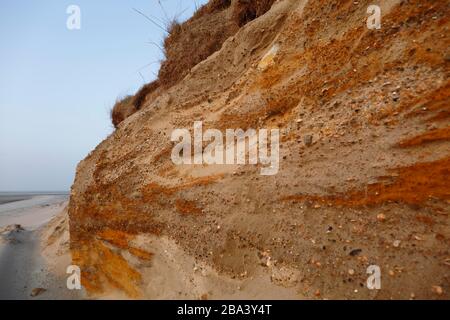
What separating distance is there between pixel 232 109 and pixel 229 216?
57.6 inches

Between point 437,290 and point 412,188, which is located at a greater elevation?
point 412,188

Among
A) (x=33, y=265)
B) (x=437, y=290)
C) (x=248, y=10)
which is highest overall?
(x=248, y=10)

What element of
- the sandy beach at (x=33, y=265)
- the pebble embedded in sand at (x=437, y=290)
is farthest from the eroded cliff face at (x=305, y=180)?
the sandy beach at (x=33, y=265)

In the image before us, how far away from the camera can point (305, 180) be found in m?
3.59

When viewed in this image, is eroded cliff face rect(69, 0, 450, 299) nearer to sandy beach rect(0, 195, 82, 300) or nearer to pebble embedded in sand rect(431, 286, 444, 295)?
pebble embedded in sand rect(431, 286, 444, 295)

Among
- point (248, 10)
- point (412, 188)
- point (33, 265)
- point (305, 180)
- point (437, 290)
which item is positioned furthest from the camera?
point (33, 265)

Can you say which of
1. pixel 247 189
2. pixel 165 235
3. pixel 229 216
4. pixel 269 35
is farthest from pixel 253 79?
pixel 165 235

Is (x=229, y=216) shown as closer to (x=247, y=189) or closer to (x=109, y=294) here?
(x=247, y=189)

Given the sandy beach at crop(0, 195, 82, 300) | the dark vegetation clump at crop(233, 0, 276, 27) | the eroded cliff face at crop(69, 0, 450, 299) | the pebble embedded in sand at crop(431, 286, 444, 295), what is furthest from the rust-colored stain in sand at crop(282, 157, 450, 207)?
the sandy beach at crop(0, 195, 82, 300)

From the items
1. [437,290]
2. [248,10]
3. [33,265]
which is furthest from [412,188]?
[33,265]

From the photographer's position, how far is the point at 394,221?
3.11 metres

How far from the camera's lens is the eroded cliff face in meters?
3.10

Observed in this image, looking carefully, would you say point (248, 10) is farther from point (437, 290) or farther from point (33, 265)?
point (33, 265)

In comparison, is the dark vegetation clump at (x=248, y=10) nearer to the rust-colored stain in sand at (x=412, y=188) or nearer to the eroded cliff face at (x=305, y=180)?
the eroded cliff face at (x=305, y=180)
